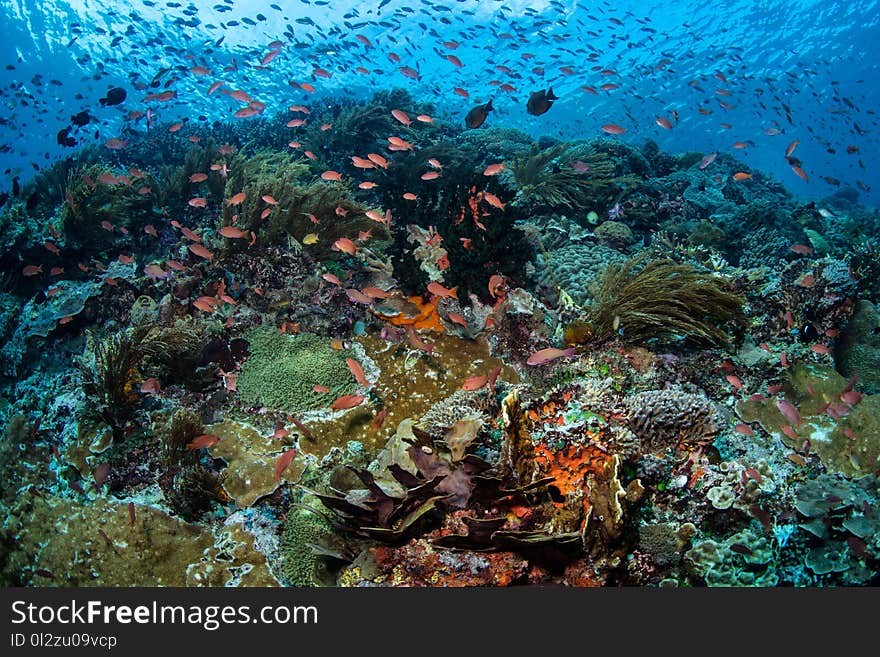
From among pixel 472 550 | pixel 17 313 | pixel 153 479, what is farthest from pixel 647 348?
pixel 17 313

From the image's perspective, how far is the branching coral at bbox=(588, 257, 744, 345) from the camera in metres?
5.01

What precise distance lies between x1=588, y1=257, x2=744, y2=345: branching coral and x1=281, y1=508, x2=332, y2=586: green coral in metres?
3.66

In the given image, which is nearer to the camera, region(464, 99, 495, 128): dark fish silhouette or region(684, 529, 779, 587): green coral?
region(684, 529, 779, 587): green coral

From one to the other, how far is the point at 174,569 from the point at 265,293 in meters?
3.90

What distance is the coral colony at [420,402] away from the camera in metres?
3.22

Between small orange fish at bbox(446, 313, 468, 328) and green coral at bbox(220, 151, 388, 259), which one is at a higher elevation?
green coral at bbox(220, 151, 388, 259)

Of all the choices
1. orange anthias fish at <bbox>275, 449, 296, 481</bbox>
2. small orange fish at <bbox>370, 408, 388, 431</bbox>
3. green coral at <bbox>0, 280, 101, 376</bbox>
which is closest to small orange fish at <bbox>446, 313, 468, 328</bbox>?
small orange fish at <bbox>370, 408, 388, 431</bbox>

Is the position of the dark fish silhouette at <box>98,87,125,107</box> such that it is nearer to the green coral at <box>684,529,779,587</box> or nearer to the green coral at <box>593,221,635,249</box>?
the green coral at <box>593,221,635,249</box>

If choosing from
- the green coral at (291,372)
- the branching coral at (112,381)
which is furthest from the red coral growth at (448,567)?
the branching coral at (112,381)

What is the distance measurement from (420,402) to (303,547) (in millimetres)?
2092

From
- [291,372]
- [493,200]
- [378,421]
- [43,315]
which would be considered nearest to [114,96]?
[43,315]

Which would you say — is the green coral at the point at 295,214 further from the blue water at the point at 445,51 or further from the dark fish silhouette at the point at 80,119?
the blue water at the point at 445,51

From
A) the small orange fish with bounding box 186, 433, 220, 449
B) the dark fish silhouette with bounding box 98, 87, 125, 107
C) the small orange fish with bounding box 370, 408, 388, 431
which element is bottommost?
the small orange fish with bounding box 186, 433, 220, 449

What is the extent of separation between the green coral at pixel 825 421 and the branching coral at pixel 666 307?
3.31ft
